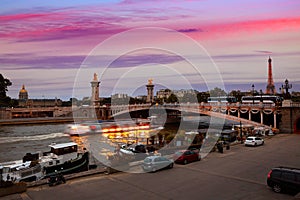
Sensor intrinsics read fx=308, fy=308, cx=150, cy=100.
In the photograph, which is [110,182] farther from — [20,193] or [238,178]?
[238,178]

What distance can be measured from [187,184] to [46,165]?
13.3m

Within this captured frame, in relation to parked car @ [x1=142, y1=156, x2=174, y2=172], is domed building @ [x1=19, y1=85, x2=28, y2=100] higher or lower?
higher

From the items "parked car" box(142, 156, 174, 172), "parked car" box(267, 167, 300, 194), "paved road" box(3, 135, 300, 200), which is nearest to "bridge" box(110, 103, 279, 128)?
"paved road" box(3, 135, 300, 200)

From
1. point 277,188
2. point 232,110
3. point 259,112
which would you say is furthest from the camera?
point 232,110

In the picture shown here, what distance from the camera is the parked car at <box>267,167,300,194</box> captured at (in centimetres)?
1230

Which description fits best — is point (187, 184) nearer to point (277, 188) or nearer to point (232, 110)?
point (277, 188)

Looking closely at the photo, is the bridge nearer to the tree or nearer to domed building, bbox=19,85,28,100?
the tree

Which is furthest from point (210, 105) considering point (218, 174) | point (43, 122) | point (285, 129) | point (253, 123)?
point (43, 122)

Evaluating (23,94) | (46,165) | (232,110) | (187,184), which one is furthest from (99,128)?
(23,94)

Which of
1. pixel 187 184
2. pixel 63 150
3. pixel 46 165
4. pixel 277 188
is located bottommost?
pixel 46 165

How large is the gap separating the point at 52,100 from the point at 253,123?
529 ft

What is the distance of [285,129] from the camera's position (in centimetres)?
3472

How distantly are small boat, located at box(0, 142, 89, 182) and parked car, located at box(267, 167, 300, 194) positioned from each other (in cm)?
1340

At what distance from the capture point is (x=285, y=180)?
41.3 feet
